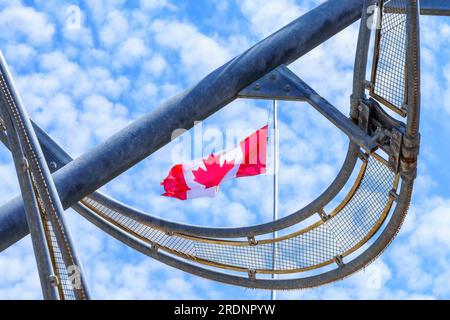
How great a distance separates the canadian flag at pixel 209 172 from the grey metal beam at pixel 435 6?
17.6 ft

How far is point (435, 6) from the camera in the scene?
14141mm

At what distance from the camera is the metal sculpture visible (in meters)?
10.8

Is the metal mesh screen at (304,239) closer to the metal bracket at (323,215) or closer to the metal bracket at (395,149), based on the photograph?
the metal bracket at (323,215)

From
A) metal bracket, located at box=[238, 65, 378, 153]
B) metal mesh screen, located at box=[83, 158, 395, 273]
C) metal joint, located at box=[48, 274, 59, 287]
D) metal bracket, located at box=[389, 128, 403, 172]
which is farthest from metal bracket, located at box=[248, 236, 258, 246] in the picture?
metal joint, located at box=[48, 274, 59, 287]

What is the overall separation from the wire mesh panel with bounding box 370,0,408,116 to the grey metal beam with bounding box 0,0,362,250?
396mm

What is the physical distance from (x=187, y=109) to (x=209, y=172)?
21.1 feet

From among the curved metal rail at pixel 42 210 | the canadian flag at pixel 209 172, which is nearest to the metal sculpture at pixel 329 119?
the curved metal rail at pixel 42 210

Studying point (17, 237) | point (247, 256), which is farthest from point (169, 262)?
point (17, 237)

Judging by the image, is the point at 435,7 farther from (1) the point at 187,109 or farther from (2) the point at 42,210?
(2) the point at 42,210

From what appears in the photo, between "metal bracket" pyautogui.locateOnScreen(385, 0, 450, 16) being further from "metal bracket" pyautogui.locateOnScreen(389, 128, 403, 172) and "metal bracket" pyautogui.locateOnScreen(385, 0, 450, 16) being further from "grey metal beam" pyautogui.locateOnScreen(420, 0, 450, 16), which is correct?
"metal bracket" pyautogui.locateOnScreen(389, 128, 403, 172)

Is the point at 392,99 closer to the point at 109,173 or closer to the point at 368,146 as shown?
the point at 368,146

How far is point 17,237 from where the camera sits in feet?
37.3

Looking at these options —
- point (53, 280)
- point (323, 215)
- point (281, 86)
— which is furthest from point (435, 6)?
point (53, 280)
